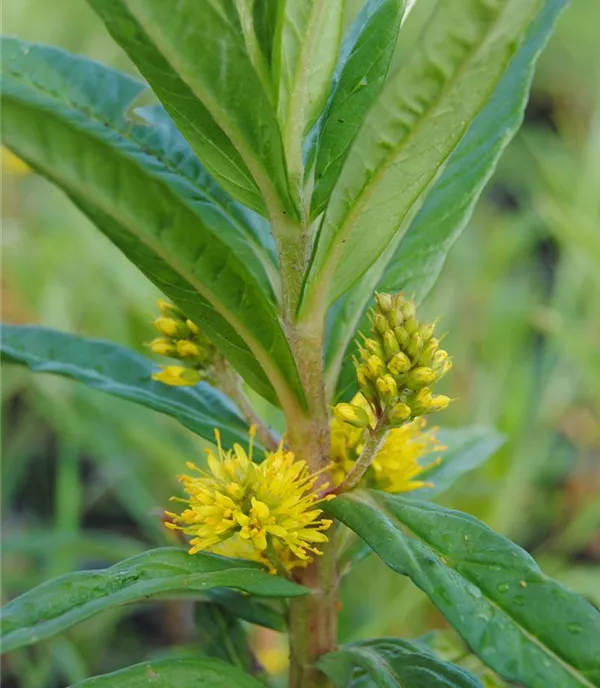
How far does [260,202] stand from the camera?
718mm

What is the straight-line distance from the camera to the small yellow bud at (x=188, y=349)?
81 cm

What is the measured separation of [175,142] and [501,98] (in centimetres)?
35

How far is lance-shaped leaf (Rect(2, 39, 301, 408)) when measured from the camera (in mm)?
625

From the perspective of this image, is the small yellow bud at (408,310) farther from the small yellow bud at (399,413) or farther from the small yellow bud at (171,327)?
the small yellow bud at (171,327)

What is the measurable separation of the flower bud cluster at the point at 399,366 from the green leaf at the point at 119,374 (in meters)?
0.20

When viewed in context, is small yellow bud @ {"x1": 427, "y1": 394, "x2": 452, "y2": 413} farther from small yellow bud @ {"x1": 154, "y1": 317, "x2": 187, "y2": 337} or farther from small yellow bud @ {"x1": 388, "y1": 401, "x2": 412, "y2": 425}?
small yellow bud @ {"x1": 154, "y1": 317, "x2": 187, "y2": 337}

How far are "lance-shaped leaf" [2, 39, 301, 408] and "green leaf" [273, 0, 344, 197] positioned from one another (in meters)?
0.11

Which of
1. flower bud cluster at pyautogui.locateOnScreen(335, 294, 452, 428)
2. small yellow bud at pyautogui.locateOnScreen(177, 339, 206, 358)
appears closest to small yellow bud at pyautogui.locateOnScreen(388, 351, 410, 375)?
flower bud cluster at pyautogui.locateOnScreen(335, 294, 452, 428)

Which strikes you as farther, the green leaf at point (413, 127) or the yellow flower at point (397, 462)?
the yellow flower at point (397, 462)

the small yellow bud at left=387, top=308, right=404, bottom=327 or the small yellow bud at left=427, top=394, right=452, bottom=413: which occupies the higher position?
the small yellow bud at left=387, top=308, right=404, bottom=327

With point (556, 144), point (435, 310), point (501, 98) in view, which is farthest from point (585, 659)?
point (556, 144)

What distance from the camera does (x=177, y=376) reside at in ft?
2.70

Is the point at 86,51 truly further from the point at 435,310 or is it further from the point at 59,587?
the point at 59,587

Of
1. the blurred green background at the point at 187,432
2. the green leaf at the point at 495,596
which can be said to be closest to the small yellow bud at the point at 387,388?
the green leaf at the point at 495,596
